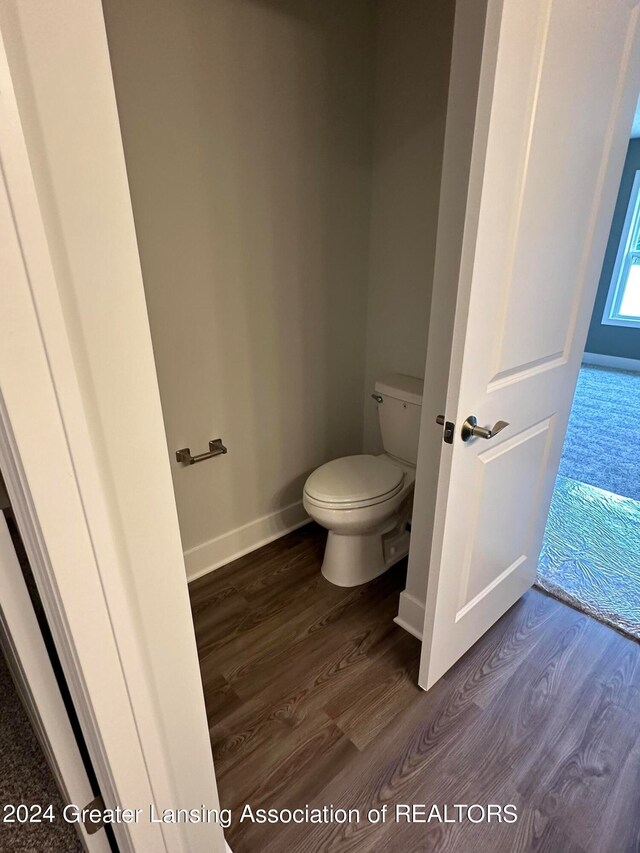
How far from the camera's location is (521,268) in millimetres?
1141

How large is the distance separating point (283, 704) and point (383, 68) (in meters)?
2.41

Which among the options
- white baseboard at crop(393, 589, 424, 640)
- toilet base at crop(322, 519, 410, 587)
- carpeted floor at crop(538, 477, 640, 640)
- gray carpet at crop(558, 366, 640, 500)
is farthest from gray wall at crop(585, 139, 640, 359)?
white baseboard at crop(393, 589, 424, 640)

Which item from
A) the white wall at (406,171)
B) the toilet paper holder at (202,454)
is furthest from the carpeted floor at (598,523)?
the toilet paper holder at (202,454)

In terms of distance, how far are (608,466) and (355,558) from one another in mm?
2042

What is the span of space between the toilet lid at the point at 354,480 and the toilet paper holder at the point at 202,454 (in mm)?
388

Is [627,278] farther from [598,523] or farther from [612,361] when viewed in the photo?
[598,523]

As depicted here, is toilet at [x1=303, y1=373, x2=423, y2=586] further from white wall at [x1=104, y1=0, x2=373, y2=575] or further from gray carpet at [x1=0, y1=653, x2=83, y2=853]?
gray carpet at [x1=0, y1=653, x2=83, y2=853]

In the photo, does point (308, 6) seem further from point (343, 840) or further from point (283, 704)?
point (343, 840)

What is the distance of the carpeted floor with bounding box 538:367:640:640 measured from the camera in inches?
73.3

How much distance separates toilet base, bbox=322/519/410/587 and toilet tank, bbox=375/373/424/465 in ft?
1.16

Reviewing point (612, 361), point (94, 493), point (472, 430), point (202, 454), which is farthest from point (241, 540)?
point (612, 361)

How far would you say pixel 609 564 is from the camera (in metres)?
2.04

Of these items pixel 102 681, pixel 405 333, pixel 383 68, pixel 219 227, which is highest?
pixel 383 68

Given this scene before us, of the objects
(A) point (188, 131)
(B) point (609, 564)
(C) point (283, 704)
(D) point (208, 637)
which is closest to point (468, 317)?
(A) point (188, 131)
